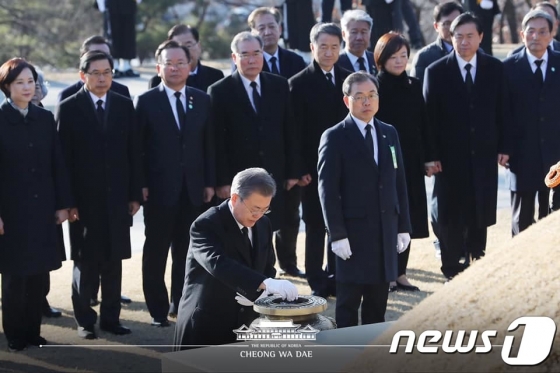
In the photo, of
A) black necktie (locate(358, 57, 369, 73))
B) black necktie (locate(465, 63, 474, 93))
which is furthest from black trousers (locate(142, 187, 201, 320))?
black necktie (locate(465, 63, 474, 93))

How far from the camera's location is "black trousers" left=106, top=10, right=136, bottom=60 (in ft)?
47.0

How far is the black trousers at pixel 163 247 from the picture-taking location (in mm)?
7496

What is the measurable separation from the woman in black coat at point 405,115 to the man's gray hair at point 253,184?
296 centimetres

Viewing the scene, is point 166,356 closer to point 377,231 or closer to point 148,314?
point 377,231

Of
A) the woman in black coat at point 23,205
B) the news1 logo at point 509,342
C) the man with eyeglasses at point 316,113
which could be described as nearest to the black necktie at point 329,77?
the man with eyeglasses at point 316,113

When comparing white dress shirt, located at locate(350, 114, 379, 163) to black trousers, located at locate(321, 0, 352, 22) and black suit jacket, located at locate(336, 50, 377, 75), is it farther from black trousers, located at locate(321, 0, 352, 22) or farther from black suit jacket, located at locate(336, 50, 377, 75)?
black trousers, located at locate(321, 0, 352, 22)

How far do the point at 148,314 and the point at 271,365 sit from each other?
3259 millimetres

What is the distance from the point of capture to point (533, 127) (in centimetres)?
827

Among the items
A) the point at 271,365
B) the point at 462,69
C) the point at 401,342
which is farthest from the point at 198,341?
the point at 462,69

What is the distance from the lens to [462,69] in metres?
8.12

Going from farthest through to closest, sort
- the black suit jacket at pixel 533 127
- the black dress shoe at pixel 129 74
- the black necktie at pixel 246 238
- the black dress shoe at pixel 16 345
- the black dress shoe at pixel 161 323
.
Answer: the black dress shoe at pixel 129 74 → the black suit jacket at pixel 533 127 → the black dress shoe at pixel 161 323 → the black dress shoe at pixel 16 345 → the black necktie at pixel 246 238

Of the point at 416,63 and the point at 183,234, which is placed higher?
the point at 416,63

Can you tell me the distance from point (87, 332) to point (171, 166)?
1.28 meters

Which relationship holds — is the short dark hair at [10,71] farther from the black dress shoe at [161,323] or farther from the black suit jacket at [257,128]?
the black dress shoe at [161,323]
